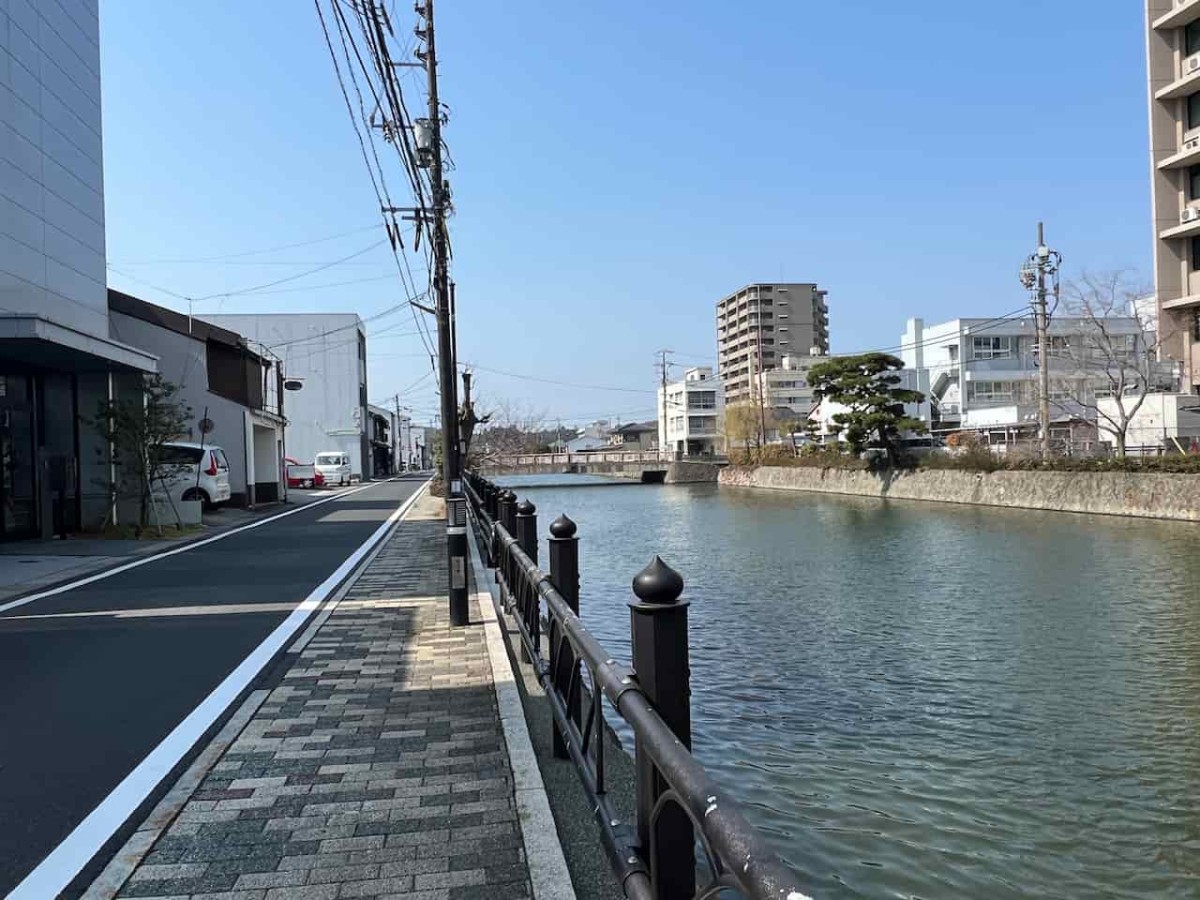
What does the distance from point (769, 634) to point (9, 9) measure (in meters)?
14.9

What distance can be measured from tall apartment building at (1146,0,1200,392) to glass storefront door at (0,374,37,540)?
115ft

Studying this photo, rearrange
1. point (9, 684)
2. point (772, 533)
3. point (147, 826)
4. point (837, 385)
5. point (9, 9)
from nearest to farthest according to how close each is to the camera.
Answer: point (147, 826)
point (9, 684)
point (9, 9)
point (772, 533)
point (837, 385)

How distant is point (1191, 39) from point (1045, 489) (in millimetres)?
17545

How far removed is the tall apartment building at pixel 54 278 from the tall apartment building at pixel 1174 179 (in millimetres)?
33517

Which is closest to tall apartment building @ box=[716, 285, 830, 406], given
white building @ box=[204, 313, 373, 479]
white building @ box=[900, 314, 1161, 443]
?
white building @ box=[900, 314, 1161, 443]

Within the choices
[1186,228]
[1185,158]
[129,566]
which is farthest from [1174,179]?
[129,566]

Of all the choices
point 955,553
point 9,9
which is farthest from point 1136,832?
point 9,9

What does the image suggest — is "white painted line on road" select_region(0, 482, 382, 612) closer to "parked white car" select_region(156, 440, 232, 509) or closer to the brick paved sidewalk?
"parked white car" select_region(156, 440, 232, 509)

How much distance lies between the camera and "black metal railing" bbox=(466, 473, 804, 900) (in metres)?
1.63

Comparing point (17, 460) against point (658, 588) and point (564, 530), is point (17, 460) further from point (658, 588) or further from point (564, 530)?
point (658, 588)

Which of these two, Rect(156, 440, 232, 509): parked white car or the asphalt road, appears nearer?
the asphalt road

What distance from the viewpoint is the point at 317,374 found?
182ft

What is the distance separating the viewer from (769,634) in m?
10.3

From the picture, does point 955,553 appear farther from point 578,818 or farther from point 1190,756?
point 578,818
